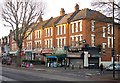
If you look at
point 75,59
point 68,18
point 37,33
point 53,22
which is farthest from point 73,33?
point 37,33

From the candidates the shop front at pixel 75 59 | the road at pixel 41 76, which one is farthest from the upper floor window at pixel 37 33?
the road at pixel 41 76

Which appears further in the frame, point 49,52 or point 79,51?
point 49,52

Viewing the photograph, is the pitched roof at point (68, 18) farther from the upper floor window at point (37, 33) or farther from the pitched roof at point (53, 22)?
the upper floor window at point (37, 33)

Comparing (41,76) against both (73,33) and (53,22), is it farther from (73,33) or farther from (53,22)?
(53,22)

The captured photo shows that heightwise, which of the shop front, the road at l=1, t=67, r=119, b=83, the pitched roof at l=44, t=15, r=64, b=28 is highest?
the pitched roof at l=44, t=15, r=64, b=28

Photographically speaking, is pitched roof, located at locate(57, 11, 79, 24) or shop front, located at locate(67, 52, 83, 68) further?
pitched roof, located at locate(57, 11, 79, 24)

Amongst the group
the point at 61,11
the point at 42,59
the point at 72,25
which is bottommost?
the point at 42,59

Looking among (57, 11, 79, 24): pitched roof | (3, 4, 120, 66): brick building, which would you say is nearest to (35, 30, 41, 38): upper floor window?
(3, 4, 120, 66): brick building

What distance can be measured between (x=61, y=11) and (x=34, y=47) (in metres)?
14.7

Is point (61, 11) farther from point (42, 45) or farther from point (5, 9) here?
point (5, 9)

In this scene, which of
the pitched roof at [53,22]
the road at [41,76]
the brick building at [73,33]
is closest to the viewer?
the road at [41,76]

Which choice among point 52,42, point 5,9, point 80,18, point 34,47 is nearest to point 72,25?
point 80,18

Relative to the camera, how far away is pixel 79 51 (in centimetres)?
6238

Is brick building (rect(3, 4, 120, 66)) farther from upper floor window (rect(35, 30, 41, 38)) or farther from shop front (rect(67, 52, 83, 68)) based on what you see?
shop front (rect(67, 52, 83, 68))
